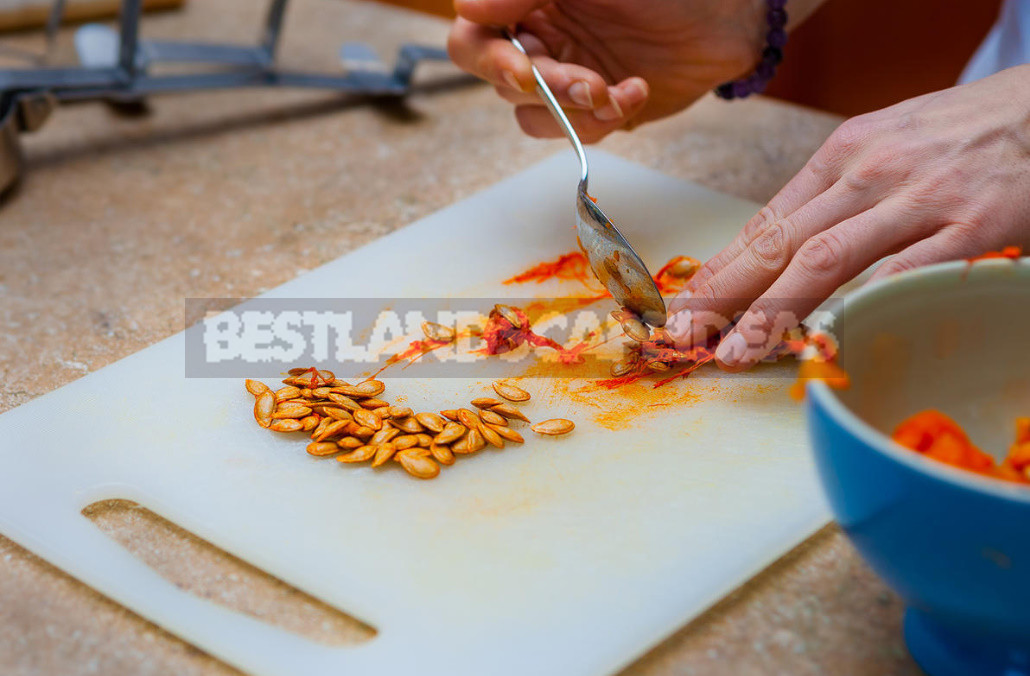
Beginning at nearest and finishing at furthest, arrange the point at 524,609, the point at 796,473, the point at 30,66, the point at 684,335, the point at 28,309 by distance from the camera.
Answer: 1. the point at 524,609
2. the point at 796,473
3. the point at 684,335
4. the point at 28,309
5. the point at 30,66

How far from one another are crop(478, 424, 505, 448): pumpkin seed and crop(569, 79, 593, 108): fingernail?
0.50m

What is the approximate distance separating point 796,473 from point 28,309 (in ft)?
2.88

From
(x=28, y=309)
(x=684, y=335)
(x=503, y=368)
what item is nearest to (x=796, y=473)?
(x=684, y=335)

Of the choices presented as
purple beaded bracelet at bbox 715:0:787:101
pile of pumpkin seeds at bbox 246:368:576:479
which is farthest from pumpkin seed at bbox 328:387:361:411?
purple beaded bracelet at bbox 715:0:787:101

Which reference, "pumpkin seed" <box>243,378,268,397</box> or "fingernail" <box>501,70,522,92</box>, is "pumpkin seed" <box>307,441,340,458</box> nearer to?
"pumpkin seed" <box>243,378,268,397</box>

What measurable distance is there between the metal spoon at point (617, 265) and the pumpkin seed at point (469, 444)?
0.24m

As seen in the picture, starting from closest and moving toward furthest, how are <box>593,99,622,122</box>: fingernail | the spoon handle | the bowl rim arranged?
the bowl rim
the spoon handle
<box>593,99,622,122</box>: fingernail

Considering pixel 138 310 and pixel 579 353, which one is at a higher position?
pixel 579 353

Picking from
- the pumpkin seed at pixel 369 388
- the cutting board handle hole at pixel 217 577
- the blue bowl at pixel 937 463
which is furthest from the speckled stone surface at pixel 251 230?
the pumpkin seed at pixel 369 388

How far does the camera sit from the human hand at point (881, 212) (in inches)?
33.4

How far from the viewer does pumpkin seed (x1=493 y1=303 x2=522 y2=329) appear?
39.0 inches

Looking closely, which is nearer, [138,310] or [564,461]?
[564,461]

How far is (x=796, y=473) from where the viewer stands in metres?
0.79

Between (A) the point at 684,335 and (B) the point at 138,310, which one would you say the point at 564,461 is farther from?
(B) the point at 138,310
